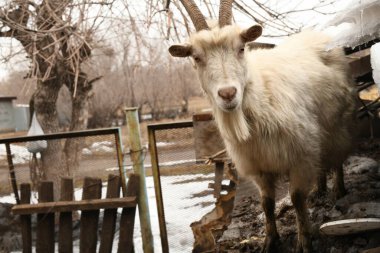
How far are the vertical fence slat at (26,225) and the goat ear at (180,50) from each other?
3323 mm

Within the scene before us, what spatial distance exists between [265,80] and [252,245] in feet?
4.60

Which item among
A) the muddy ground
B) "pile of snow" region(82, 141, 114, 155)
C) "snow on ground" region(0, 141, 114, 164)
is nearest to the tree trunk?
"snow on ground" region(0, 141, 114, 164)

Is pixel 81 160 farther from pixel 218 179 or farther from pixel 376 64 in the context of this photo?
pixel 376 64

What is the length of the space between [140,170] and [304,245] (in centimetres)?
250

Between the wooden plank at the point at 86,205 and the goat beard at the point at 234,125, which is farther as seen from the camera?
the wooden plank at the point at 86,205

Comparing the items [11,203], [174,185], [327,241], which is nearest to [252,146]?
[327,241]

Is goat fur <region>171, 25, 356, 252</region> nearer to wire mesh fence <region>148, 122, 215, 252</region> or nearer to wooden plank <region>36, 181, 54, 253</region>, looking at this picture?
wire mesh fence <region>148, 122, 215, 252</region>

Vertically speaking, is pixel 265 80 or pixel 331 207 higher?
pixel 265 80

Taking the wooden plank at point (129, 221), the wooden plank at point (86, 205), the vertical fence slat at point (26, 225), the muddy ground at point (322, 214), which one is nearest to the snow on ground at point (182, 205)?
the wooden plank at point (129, 221)

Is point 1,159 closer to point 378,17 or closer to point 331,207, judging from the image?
point 331,207

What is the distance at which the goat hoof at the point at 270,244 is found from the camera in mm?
3461

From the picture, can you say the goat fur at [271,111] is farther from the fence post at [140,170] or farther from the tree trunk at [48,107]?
the tree trunk at [48,107]

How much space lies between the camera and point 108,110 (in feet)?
85.6

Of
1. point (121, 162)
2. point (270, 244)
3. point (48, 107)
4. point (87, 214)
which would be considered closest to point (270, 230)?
point (270, 244)
